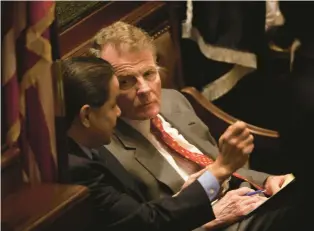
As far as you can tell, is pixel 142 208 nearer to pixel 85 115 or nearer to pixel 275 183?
pixel 85 115

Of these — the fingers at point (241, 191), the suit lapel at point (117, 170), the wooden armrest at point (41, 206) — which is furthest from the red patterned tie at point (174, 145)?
the wooden armrest at point (41, 206)

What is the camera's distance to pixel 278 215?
5.58 feet

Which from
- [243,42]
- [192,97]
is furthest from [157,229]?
[243,42]

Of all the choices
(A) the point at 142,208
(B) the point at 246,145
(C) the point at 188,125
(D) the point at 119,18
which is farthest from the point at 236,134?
(D) the point at 119,18

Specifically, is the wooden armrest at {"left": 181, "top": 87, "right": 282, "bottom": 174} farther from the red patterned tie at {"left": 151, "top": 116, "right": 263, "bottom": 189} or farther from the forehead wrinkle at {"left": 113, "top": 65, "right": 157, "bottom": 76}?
the forehead wrinkle at {"left": 113, "top": 65, "right": 157, "bottom": 76}

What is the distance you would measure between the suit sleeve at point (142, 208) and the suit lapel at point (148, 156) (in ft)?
0.59

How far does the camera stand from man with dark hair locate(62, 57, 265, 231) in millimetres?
1553

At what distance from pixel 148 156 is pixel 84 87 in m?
0.39

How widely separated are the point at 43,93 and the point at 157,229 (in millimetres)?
569

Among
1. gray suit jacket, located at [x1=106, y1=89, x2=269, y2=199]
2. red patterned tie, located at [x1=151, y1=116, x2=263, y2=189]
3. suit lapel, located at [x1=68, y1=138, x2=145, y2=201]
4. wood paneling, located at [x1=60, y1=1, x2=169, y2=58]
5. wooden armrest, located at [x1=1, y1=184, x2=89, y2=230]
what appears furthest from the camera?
wood paneling, located at [x1=60, y1=1, x2=169, y2=58]

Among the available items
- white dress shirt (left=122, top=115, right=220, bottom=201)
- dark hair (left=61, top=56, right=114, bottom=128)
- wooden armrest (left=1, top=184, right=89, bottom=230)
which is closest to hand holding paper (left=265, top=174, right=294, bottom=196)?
white dress shirt (left=122, top=115, right=220, bottom=201)

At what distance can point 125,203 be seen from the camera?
161cm

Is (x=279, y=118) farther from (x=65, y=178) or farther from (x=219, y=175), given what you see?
(x=65, y=178)

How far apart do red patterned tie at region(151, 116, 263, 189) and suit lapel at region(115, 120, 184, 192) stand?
8 cm
